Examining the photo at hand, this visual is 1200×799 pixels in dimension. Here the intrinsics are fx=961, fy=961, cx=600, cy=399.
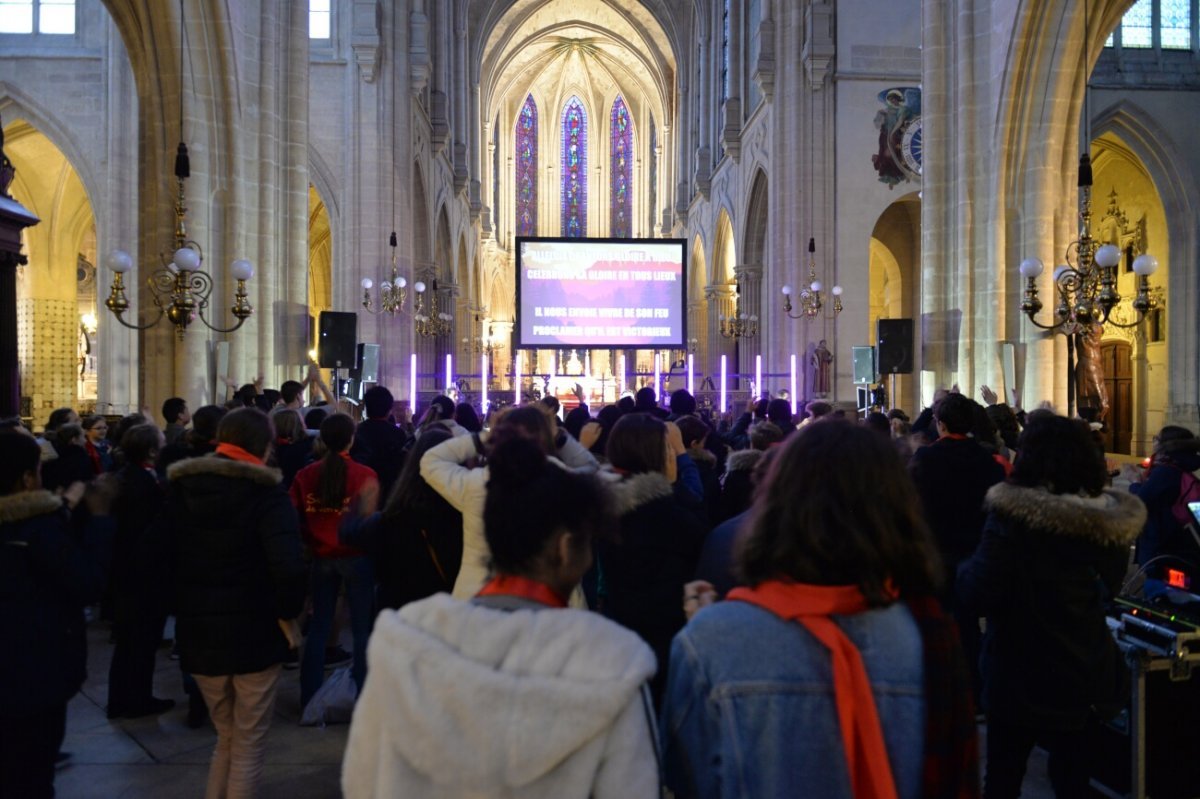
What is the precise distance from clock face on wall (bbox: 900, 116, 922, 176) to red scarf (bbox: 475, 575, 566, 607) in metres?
19.8

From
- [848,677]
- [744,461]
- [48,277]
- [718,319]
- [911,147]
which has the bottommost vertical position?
[848,677]

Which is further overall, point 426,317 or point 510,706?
point 426,317

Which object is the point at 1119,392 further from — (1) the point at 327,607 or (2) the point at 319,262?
(2) the point at 319,262

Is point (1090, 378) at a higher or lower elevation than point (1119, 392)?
higher

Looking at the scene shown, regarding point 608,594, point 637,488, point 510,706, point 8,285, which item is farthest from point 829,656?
point 8,285

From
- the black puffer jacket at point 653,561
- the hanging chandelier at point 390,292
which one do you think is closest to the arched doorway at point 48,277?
the hanging chandelier at point 390,292

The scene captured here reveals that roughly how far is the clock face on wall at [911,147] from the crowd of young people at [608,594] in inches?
599

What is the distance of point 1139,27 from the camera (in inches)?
742

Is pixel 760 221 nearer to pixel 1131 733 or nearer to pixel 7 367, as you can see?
pixel 7 367

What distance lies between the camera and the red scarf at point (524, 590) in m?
1.77

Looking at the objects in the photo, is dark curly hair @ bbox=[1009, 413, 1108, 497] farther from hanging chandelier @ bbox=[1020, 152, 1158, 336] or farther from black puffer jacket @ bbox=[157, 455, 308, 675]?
hanging chandelier @ bbox=[1020, 152, 1158, 336]

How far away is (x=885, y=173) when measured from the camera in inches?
789

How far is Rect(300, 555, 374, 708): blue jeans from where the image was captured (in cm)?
510

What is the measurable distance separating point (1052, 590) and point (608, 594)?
145 cm
